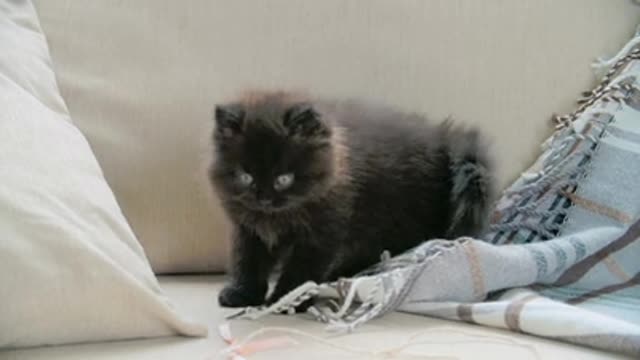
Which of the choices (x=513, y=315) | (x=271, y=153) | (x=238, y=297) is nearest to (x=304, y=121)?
(x=271, y=153)

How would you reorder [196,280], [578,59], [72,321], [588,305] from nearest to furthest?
[72,321]
[588,305]
[196,280]
[578,59]

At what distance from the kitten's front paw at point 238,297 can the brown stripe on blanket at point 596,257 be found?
1.38 ft

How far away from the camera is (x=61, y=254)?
1055mm

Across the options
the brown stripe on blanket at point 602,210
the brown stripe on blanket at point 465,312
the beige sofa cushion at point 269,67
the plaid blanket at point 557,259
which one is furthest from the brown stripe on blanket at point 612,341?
the beige sofa cushion at point 269,67

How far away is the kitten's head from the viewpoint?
1.32 meters

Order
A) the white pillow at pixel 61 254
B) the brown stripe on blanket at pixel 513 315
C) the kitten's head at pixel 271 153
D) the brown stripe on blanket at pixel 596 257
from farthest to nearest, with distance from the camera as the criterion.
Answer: the brown stripe on blanket at pixel 596 257
the kitten's head at pixel 271 153
the brown stripe on blanket at pixel 513 315
the white pillow at pixel 61 254

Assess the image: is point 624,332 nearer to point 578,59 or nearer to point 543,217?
point 543,217

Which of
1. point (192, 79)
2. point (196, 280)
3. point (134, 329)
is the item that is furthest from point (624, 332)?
point (192, 79)

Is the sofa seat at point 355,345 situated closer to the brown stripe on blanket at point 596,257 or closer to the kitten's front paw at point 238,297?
the kitten's front paw at point 238,297

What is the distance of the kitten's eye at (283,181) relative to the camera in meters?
1.33

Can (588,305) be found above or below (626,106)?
below

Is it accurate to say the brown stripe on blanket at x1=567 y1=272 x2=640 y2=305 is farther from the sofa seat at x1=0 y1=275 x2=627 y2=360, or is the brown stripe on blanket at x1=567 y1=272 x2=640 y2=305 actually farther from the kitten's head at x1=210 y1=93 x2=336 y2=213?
the kitten's head at x1=210 y1=93 x2=336 y2=213

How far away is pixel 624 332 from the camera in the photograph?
1.14 metres

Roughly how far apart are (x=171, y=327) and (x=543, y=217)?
2.18ft
